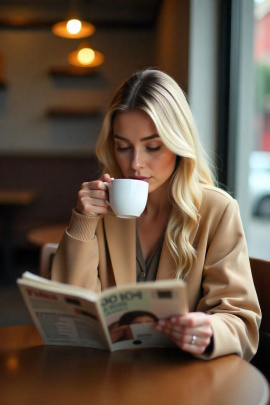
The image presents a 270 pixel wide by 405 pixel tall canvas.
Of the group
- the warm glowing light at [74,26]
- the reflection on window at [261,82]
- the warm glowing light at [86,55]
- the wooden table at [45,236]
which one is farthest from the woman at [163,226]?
the warm glowing light at [86,55]

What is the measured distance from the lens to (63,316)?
1063mm

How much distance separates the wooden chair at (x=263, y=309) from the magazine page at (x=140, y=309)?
32cm

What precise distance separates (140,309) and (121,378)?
0.42ft

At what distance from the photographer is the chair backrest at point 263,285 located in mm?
1395

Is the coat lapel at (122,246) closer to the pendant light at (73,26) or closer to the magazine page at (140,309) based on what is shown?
the magazine page at (140,309)

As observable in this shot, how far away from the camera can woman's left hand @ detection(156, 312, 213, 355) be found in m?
1.01

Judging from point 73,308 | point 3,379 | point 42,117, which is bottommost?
point 3,379

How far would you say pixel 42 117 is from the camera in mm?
6211

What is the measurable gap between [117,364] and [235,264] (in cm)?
40

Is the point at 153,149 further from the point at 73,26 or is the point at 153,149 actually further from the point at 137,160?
the point at 73,26

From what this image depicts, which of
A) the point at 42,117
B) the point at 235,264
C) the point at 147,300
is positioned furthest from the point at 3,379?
the point at 42,117

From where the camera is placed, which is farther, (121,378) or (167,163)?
(167,163)

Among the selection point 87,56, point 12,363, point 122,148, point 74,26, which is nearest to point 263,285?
point 122,148

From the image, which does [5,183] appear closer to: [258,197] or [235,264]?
[258,197]
